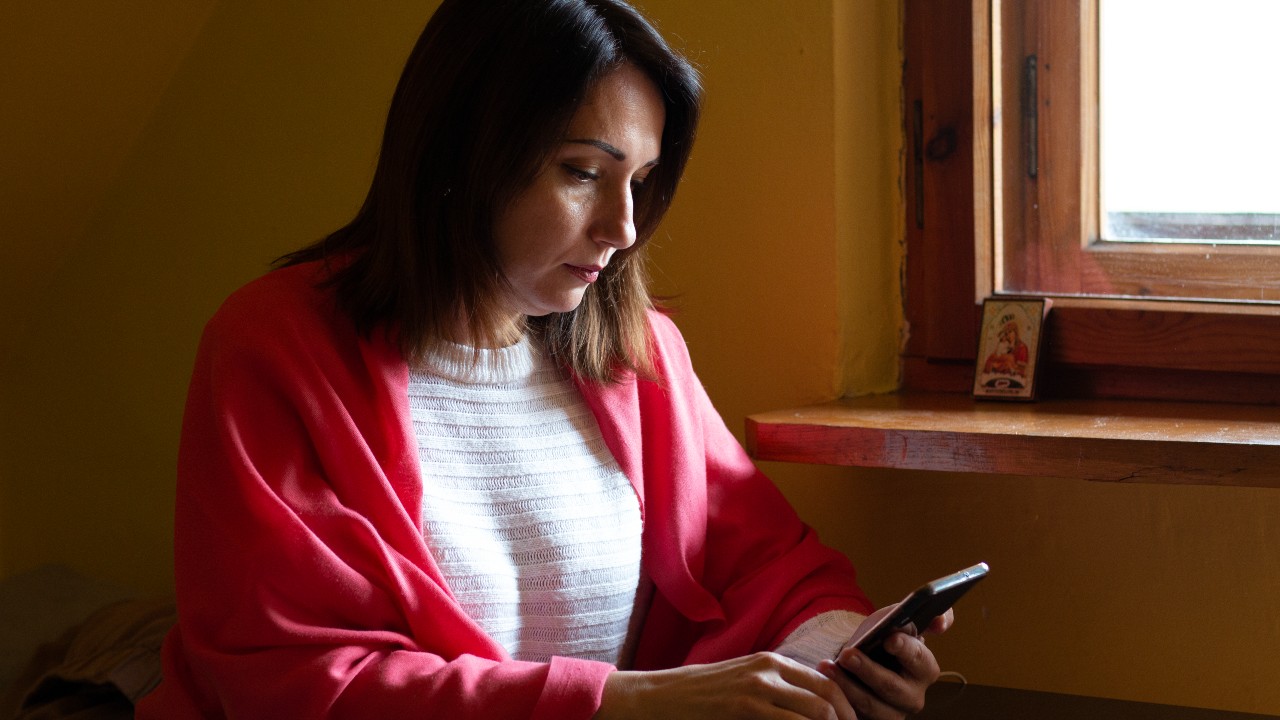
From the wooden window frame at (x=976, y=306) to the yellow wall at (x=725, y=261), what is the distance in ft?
0.12

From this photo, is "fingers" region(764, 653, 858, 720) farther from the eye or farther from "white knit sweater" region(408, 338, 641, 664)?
the eye

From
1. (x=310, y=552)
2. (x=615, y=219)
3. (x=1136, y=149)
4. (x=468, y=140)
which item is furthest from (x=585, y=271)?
(x=1136, y=149)

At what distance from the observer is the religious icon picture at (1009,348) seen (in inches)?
62.2

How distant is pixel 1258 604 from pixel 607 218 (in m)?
0.90

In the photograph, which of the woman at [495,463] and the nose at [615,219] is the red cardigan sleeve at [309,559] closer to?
the woman at [495,463]

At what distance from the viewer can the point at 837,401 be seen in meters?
1.65

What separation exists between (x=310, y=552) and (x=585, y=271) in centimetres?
40

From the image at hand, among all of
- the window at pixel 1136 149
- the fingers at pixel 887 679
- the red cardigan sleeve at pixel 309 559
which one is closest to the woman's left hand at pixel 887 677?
the fingers at pixel 887 679

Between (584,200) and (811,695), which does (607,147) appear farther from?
(811,695)

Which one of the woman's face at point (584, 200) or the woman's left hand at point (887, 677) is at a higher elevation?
the woman's face at point (584, 200)

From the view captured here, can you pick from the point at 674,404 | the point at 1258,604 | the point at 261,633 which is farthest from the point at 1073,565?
the point at 261,633

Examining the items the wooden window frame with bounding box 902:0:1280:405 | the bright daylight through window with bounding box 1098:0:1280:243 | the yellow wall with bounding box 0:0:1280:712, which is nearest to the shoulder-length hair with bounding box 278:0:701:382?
the yellow wall with bounding box 0:0:1280:712

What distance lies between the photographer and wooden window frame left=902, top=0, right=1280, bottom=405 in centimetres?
153

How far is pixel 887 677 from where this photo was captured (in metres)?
1.22
